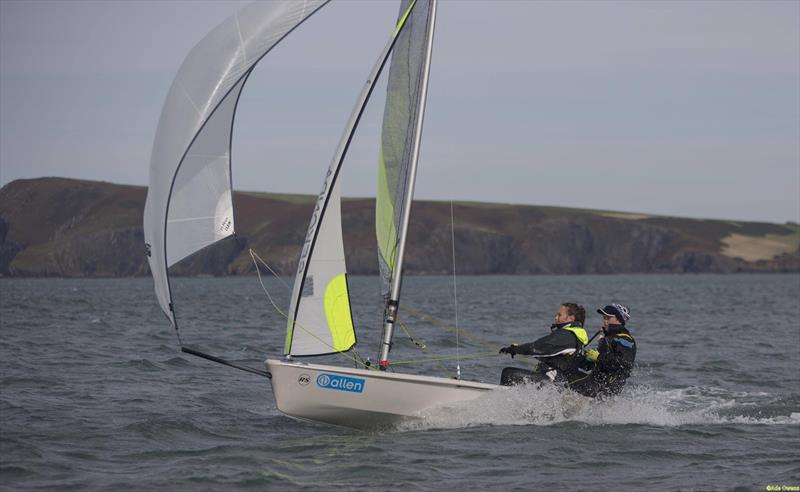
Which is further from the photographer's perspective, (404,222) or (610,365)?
(610,365)

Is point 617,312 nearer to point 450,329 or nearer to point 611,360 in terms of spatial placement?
point 611,360

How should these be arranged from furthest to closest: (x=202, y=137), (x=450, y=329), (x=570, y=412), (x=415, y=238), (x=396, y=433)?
1. (x=415, y=238)
2. (x=450, y=329)
3. (x=570, y=412)
4. (x=396, y=433)
5. (x=202, y=137)

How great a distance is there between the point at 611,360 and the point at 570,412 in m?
0.87

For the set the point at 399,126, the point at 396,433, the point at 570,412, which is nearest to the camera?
the point at 396,433

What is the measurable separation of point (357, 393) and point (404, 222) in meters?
2.12

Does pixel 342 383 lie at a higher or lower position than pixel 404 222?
lower

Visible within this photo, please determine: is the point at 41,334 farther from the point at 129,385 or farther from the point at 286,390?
the point at 286,390

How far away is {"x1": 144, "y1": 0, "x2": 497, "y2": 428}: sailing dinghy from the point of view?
450 inches

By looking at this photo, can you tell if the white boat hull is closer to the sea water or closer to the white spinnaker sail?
the sea water

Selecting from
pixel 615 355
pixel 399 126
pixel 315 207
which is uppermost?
pixel 399 126

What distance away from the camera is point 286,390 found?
40.1 ft

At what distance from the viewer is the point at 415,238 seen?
148 m

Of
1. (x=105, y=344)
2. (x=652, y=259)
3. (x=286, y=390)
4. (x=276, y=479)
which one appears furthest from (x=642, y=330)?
(x=652, y=259)

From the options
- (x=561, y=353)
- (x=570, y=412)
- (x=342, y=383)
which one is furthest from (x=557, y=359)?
(x=342, y=383)
